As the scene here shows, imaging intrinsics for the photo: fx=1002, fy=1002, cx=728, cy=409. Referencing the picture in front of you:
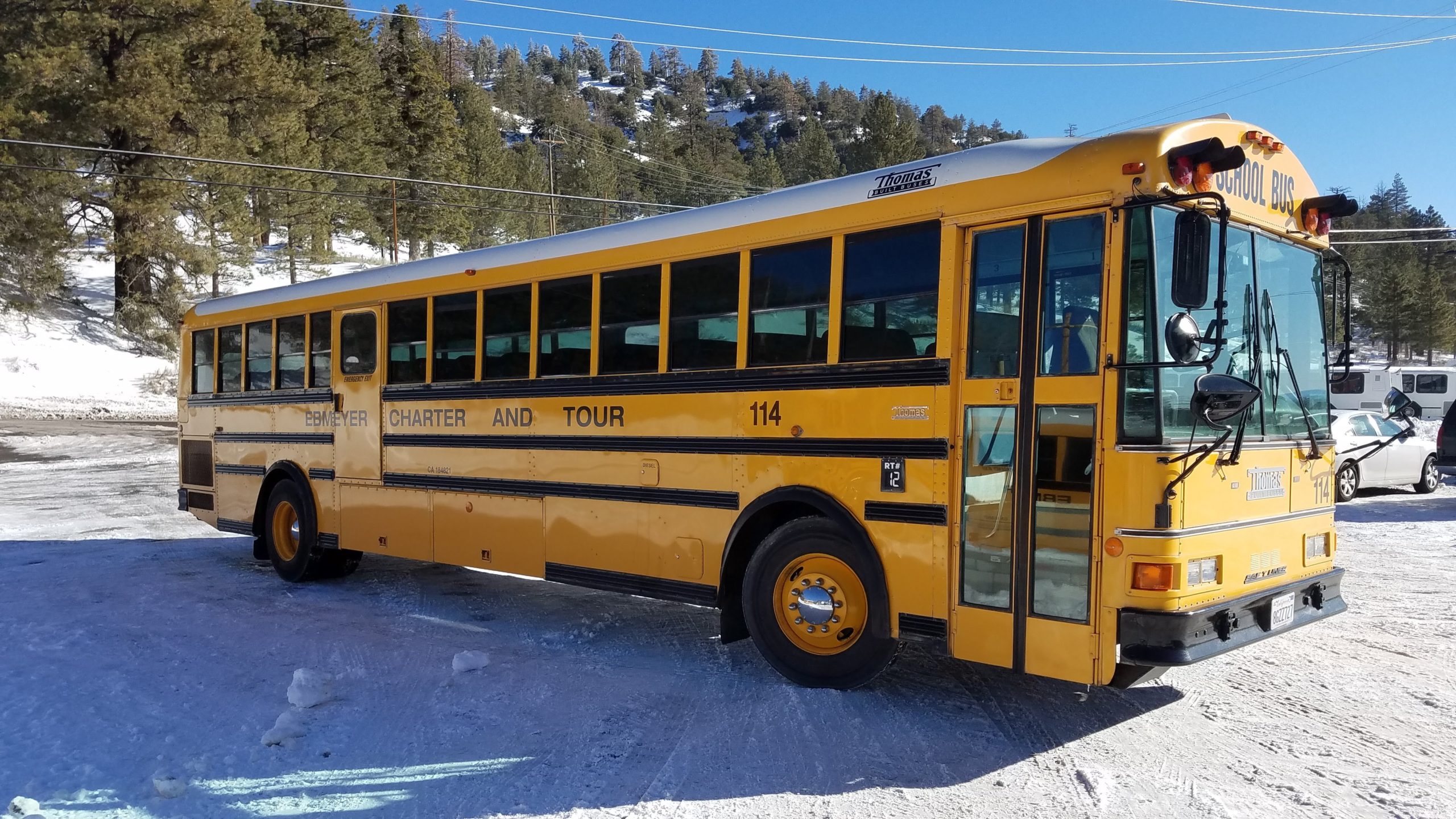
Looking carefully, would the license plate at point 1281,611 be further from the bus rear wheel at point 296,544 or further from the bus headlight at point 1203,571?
the bus rear wheel at point 296,544

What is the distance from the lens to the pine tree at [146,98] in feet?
99.3

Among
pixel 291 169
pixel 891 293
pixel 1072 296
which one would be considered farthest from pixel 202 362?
pixel 1072 296

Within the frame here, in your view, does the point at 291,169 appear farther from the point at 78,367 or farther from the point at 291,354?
the point at 78,367

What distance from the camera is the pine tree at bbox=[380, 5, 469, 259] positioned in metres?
50.8

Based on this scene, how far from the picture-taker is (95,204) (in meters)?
33.6

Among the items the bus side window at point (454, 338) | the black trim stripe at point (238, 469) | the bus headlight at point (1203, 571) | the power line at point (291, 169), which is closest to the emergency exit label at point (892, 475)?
the bus headlight at point (1203, 571)

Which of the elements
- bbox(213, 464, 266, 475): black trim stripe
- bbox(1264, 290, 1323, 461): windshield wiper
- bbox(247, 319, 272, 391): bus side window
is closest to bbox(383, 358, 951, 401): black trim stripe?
bbox(1264, 290, 1323, 461): windshield wiper

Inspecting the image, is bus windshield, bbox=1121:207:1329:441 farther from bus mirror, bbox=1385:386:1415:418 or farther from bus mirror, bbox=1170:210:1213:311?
bus mirror, bbox=1385:386:1415:418

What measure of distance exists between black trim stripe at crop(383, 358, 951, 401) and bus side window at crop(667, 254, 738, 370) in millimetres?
96

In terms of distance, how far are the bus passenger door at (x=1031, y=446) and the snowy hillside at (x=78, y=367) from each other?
29.0 m

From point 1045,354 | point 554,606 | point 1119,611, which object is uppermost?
point 1045,354

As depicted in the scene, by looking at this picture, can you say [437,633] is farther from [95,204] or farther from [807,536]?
[95,204]

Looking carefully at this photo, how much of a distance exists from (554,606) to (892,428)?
12.9ft

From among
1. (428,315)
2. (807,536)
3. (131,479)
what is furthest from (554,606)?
(131,479)
